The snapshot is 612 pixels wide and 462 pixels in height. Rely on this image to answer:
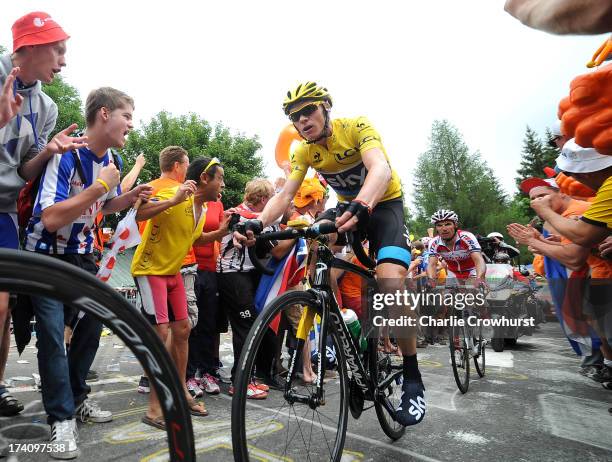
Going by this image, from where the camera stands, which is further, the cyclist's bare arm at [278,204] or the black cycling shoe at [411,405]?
the cyclist's bare arm at [278,204]

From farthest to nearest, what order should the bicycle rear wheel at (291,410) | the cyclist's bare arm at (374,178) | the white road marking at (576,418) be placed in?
the white road marking at (576,418) → the cyclist's bare arm at (374,178) → the bicycle rear wheel at (291,410)

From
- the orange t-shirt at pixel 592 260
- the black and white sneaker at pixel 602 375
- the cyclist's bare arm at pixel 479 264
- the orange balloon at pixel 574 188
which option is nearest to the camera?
the orange balloon at pixel 574 188

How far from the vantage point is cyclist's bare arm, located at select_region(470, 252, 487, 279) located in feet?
20.5

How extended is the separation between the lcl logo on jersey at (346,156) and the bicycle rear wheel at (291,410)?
4.05ft

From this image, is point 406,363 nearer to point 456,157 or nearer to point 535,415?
point 535,415

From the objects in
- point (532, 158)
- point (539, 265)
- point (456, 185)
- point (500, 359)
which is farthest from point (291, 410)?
point (532, 158)

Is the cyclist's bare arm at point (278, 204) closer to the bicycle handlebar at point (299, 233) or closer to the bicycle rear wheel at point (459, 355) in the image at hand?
the bicycle handlebar at point (299, 233)

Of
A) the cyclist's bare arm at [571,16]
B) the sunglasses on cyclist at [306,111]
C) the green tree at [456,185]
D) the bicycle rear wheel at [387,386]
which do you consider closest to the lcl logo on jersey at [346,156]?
the sunglasses on cyclist at [306,111]

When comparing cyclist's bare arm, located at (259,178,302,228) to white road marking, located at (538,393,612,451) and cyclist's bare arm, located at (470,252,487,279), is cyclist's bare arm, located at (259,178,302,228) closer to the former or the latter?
white road marking, located at (538,393,612,451)

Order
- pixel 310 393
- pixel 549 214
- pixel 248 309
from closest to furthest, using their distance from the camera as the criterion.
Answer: pixel 310 393, pixel 549 214, pixel 248 309

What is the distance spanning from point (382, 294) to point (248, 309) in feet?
6.54

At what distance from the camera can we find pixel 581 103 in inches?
99.0

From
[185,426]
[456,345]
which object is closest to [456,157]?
[456,345]

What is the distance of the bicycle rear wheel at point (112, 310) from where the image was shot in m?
0.97
